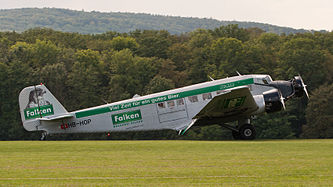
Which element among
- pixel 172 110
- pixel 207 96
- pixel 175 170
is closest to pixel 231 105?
pixel 207 96

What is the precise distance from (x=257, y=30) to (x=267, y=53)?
65012mm

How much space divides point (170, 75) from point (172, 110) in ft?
153

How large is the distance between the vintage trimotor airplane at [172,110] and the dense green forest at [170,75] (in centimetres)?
2653

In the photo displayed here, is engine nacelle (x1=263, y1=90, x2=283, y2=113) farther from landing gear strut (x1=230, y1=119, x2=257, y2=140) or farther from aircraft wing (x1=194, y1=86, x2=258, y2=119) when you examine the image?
landing gear strut (x1=230, y1=119, x2=257, y2=140)

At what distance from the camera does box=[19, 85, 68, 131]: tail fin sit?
92.9 ft

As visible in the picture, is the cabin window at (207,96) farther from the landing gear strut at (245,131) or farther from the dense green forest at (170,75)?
the dense green forest at (170,75)

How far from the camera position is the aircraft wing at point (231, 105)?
25109 millimetres

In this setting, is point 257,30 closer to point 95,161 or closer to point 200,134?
point 200,134

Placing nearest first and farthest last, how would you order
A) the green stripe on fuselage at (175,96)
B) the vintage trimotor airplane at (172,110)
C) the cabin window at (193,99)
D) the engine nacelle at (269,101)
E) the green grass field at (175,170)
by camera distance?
the green grass field at (175,170), the engine nacelle at (269,101), the vintage trimotor airplane at (172,110), the green stripe on fuselage at (175,96), the cabin window at (193,99)

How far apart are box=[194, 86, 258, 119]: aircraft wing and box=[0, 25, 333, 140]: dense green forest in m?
28.6

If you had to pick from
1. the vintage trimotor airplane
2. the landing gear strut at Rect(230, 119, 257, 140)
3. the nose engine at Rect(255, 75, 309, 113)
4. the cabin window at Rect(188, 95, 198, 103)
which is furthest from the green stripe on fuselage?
the landing gear strut at Rect(230, 119, 257, 140)

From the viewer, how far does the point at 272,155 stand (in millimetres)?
17406

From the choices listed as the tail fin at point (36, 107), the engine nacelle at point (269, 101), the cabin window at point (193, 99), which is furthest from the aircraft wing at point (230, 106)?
the tail fin at point (36, 107)

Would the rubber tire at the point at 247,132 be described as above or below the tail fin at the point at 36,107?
below
